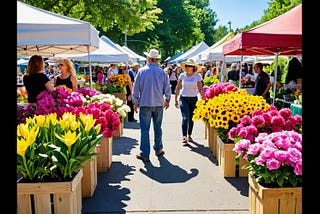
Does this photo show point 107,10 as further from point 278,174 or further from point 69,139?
point 278,174

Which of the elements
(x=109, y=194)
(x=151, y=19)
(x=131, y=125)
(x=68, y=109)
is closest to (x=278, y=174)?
(x=109, y=194)

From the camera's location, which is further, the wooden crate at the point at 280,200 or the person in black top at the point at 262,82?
the person in black top at the point at 262,82

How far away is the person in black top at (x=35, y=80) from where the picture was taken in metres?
5.47

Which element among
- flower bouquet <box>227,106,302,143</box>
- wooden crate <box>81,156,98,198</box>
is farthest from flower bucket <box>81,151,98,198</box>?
flower bouquet <box>227,106,302,143</box>

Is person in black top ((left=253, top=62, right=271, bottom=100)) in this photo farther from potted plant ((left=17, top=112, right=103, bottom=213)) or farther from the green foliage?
potted plant ((left=17, top=112, right=103, bottom=213))

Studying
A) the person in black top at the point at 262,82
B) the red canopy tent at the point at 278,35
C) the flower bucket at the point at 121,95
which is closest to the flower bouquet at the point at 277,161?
the red canopy tent at the point at 278,35

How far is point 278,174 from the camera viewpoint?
292 centimetres

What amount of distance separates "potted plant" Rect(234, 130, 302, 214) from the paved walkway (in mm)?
871

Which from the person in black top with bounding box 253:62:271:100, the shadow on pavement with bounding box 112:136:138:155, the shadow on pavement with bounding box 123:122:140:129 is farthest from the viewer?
the shadow on pavement with bounding box 123:122:140:129

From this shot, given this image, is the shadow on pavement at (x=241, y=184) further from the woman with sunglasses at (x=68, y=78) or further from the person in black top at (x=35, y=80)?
the woman with sunglasses at (x=68, y=78)

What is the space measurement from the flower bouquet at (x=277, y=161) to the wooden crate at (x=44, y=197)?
1596mm

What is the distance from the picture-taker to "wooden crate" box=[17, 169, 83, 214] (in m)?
2.87
